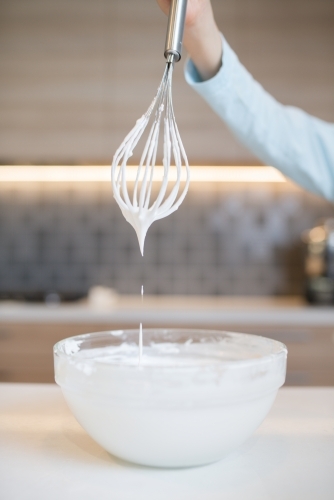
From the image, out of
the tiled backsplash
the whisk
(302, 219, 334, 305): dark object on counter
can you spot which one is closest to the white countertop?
(302, 219, 334, 305): dark object on counter

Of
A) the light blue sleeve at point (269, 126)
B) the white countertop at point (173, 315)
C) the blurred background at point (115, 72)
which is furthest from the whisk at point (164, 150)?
the blurred background at point (115, 72)

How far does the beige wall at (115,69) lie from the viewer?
1719mm

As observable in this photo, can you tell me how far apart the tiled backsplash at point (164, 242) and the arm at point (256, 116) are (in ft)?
2.91

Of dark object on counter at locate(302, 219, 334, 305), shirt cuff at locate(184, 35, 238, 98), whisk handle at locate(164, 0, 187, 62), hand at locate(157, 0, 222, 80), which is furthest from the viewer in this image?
dark object on counter at locate(302, 219, 334, 305)

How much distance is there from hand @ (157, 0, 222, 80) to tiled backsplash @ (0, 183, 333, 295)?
1091mm

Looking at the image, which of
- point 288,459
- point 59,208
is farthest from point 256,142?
point 59,208

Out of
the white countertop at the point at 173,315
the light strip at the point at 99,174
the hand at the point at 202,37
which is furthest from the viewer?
the light strip at the point at 99,174

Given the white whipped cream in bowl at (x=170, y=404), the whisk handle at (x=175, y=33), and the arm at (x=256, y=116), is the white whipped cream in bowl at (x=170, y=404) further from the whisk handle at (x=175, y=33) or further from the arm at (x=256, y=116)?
the arm at (x=256, y=116)

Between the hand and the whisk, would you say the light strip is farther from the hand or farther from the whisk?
the whisk

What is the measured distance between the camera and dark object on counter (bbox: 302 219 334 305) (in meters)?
1.66

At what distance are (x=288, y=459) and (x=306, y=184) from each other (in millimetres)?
724

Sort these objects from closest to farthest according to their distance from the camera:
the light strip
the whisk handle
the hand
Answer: the whisk handle → the hand → the light strip

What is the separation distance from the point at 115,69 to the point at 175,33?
1315 millimetres

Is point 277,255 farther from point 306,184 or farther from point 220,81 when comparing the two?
point 220,81
